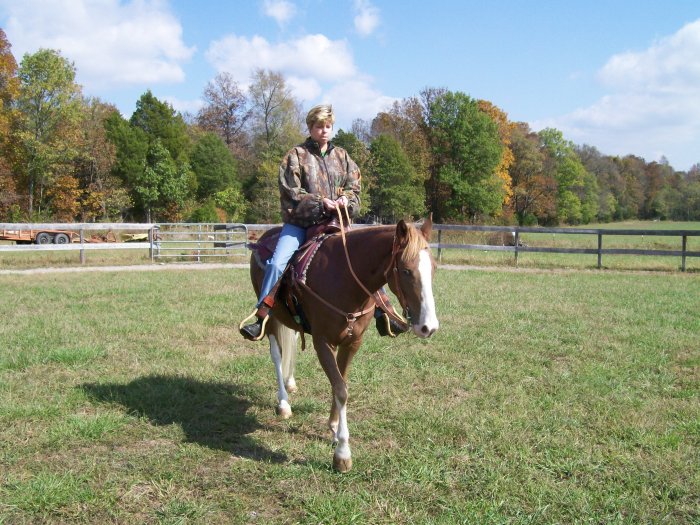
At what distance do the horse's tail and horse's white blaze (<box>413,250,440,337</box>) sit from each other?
7.07 feet

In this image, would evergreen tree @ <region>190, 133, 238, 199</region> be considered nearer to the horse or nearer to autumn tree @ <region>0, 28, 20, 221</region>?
autumn tree @ <region>0, 28, 20, 221</region>

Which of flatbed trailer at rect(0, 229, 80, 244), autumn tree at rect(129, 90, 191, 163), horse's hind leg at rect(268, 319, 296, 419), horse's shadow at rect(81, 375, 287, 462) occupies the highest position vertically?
autumn tree at rect(129, 90, 191, 163)

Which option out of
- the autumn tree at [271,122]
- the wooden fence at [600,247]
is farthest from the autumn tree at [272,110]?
the wooden fence at [600,247]

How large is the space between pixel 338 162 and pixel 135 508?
10.5 ft

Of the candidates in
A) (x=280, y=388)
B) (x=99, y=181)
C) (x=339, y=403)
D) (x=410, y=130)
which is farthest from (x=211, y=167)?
(x=339, y=403)

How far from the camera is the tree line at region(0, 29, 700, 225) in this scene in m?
34.2

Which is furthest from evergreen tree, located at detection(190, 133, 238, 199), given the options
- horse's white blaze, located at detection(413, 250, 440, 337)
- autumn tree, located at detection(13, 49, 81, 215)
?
horse's white blaze, located at detection(413, 250, 440, 337)

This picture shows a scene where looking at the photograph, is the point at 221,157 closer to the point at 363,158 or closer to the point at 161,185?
the point at 161,185

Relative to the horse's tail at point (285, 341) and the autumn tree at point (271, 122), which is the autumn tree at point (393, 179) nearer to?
the autumn tree at point (271, 122)

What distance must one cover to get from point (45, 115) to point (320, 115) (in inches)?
1437

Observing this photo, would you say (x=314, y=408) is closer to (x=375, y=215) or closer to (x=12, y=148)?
(x=12, y=148)

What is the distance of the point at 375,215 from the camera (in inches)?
2030

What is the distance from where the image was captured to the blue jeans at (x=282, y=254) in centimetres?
455

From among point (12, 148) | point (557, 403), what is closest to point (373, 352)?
point (557, 403)
